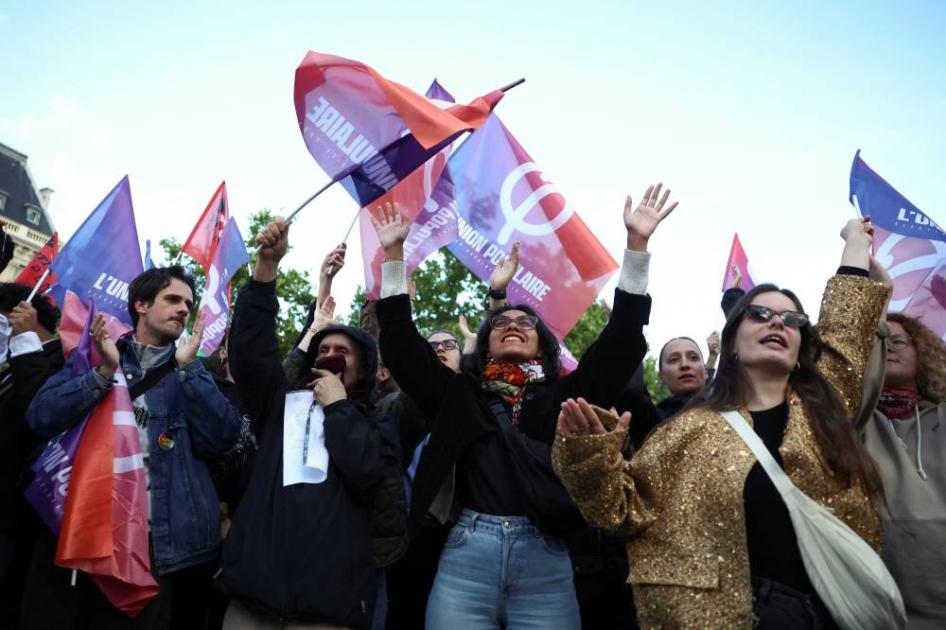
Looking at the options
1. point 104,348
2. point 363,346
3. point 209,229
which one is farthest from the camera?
point 209,229

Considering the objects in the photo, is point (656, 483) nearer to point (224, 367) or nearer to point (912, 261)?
point (912, 261)

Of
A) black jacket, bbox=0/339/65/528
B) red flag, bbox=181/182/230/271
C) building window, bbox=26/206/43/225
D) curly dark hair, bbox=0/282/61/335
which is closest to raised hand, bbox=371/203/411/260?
black jacket, bbox=0/339/65/528

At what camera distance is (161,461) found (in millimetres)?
3404

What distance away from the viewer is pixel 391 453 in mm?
3363

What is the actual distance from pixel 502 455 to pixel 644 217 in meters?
1.17

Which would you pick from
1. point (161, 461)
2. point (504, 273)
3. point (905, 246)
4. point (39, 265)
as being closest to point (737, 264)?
point (905, 246)

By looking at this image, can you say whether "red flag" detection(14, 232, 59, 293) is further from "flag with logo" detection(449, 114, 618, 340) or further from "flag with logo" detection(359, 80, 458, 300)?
"flag with logo" detection(449, 114, 618, 340)

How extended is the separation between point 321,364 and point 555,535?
147cm

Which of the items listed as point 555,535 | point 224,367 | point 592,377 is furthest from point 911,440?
point 224,367

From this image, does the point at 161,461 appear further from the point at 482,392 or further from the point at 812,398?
the point at 812,398

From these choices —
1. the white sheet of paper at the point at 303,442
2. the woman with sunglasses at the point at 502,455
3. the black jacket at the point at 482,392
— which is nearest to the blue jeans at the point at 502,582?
the woman with sunglasses at the point at 502,455

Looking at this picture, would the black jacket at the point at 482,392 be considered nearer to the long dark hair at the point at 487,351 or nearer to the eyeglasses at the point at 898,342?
the long dark hair at the point at 487,351

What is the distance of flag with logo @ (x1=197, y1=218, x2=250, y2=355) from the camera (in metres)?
6.64

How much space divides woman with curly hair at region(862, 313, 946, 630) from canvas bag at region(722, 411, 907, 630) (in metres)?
0.60
